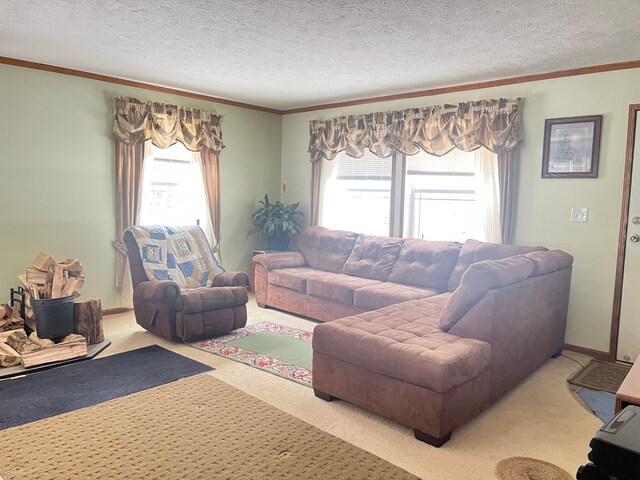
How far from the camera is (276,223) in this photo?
6.00m

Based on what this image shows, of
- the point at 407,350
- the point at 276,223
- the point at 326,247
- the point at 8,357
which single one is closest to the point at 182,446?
the point at 407,350

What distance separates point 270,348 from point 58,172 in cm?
258

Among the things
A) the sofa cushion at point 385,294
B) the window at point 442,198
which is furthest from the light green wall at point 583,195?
the sofa cushion at point 385,294

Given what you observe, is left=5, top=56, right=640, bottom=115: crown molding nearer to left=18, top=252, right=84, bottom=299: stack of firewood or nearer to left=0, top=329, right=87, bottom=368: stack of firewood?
left=18, top=252, right=84, bottom=299: stack of firewood

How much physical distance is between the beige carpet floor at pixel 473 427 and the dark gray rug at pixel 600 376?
0.09 m

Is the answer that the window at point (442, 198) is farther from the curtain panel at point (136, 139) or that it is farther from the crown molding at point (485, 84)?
Answer: the curtain panel at point (136, 139)

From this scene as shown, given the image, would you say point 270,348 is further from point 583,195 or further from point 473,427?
point 583,195

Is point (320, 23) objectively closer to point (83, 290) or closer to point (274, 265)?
point (274, 265)

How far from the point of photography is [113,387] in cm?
323

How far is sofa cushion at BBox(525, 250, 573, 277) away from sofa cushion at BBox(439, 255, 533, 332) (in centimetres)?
31

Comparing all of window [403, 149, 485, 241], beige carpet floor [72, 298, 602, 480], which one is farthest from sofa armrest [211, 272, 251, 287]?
window [403, 149, 485, 241]

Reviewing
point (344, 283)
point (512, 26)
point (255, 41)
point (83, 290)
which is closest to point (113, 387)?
point (83, 290)

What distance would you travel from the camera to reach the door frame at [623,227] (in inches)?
152

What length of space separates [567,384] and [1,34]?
4762 millimetres
